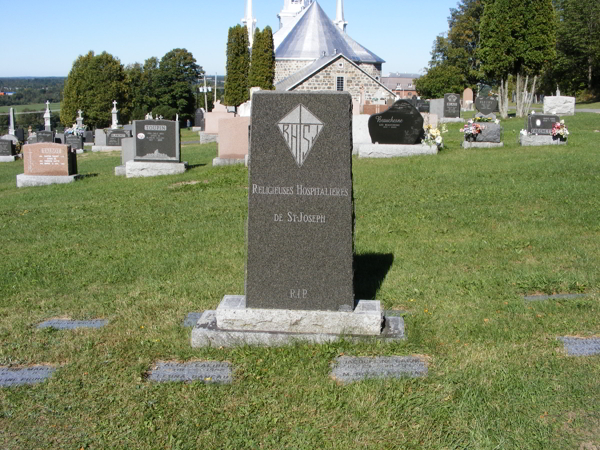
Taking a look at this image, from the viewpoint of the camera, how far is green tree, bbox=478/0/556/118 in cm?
2639

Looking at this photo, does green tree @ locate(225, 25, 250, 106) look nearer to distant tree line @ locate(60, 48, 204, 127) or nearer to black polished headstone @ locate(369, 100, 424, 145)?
distant tree line @ locate(60, 48, 204, 127)

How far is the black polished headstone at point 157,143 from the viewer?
15.3 m

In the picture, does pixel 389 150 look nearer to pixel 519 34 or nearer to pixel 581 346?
pixel 581 346

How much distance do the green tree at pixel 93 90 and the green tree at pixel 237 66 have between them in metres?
20.5

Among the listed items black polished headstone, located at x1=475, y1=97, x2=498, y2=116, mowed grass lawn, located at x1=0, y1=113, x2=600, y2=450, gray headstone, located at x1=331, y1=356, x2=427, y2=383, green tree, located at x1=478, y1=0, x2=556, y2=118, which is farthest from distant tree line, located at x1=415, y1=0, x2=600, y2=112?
gray headstone, located at x1=331, y1=356, x2=427, y2=383

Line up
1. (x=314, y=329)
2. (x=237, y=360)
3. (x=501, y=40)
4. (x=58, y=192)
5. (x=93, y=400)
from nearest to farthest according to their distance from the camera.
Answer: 1. (x=93, y=400)
2. (x=237, y=360)
3. (x=314, y=329)
4. (x=58, y=192)
5. (x=501, y=40)

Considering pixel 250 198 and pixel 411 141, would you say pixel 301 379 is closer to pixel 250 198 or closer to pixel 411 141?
pixel 250 198

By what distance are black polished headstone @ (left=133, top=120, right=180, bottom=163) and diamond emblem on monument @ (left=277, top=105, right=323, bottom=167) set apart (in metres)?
11.5

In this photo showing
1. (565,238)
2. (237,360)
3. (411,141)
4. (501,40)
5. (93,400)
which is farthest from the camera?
(501,40)

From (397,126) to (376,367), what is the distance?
1192 centimetres

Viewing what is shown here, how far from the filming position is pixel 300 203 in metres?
4.36

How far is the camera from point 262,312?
445 centimetres

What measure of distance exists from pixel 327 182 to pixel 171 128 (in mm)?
11657

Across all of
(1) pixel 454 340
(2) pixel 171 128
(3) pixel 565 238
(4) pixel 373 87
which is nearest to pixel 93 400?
(1) pixel 454 340
